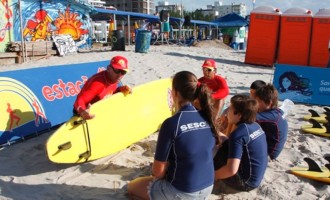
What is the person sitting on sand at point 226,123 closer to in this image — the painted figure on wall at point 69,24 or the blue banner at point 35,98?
the blue banner at point 35,98

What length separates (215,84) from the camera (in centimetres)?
497

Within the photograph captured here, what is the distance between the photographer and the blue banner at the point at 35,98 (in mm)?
4477

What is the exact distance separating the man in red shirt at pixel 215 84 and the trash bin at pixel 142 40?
27.9 feet

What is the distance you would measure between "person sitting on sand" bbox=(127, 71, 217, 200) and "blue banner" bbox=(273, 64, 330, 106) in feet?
18.1

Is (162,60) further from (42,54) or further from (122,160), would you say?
(122,160)

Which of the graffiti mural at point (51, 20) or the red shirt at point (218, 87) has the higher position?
the graffiti mural at point (51, 20)

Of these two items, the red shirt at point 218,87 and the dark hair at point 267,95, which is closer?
the dark hair at point 267,95

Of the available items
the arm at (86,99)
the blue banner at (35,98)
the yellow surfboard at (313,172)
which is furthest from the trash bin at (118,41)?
the yellow surfboard at (313,172)

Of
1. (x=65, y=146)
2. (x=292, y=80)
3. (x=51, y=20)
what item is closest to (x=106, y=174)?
(x=65, y=146)

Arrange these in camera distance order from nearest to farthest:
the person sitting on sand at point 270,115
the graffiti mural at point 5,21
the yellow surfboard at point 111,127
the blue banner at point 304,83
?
the person sitting on sand at point 270,115 < the yellow surfboard at point 111,127 < the blue banner at point 304,83 < the graffiti mural at point 5,21

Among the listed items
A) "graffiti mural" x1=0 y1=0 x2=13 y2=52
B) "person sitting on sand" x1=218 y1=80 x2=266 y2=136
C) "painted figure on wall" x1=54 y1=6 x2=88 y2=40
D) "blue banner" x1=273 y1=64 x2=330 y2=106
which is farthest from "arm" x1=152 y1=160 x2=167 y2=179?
"painted figure on wall" x1=54 y1=6 x2=88 y2=40

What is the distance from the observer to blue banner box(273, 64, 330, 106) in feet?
24.2

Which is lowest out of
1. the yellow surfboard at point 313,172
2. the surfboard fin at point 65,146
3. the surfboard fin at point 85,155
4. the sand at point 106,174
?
the sand at point 106,174

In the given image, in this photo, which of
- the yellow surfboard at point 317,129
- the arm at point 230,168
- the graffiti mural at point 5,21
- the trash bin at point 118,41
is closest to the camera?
the arm at point 230,168
